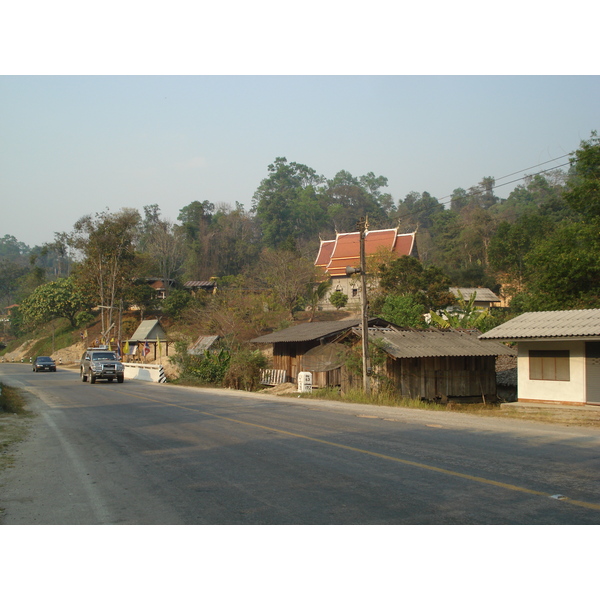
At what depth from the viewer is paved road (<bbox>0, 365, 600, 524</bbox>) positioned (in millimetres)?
6918

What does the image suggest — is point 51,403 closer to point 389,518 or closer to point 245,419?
point 245,419

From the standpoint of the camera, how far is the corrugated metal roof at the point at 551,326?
2061cm

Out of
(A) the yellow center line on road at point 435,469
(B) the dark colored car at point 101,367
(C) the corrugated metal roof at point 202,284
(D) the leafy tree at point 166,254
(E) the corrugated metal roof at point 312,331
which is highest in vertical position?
(D) the leafy tree at point 166,254

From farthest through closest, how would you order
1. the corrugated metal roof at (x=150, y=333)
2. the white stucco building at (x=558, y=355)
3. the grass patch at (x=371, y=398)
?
the corrugated metal roof at (x=150, y=333), the grass patch at (x=371, y=398), the white stucco building at (x=558, y=355)

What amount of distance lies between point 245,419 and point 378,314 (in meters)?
33.1

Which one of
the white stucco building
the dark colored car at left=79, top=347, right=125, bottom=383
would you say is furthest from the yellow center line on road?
the dark colored car at left=79, top=347, right=125, bottom=383

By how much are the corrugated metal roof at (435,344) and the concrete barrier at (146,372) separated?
64.9 ft

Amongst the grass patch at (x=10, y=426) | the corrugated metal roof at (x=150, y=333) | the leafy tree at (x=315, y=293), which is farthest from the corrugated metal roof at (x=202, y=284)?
the grass patch at (x=10, y=426)

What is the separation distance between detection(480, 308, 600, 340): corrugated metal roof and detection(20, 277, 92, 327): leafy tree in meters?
69.3

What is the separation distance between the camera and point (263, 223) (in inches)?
4313

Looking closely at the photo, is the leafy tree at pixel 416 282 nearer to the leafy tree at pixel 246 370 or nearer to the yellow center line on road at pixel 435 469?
the leafy tree at pixel 246 370

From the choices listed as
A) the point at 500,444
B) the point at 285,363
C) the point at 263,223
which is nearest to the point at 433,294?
the point at 285,363

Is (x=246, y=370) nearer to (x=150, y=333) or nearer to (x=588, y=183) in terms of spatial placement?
(x=588, y=183)

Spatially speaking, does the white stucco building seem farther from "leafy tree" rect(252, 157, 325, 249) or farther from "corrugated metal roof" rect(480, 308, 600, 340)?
"leafy tree" rect(252, 157, 325, 249)
